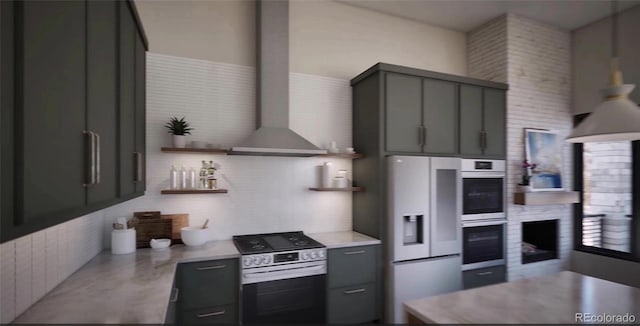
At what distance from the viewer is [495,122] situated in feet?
11.8

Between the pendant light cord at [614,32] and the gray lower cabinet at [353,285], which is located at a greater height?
the pendant light cord at [614,32]

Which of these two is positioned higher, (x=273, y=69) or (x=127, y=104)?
(x=273, y=69)

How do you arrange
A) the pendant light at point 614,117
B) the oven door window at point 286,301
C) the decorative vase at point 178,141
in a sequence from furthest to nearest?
the decorative vase at point 178,141
the oven door window at point 286,301
the pendant light at point 614,117

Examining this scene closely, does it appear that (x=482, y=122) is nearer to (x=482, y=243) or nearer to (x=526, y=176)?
(x=526, y=176)

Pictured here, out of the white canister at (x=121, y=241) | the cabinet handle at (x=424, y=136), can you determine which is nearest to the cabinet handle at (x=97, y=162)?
the white canister at (x=121, y=241)

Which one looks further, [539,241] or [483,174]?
[539,241]

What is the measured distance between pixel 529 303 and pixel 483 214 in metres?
2.00

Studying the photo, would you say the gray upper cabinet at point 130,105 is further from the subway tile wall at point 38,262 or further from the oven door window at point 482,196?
the oven door window at point 482,196

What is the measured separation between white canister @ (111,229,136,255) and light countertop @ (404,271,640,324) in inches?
85.5

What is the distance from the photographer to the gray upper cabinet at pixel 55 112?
0.83 metres

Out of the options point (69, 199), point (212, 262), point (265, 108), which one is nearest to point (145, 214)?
point (212, 262)

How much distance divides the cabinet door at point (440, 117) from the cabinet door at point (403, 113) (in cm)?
10

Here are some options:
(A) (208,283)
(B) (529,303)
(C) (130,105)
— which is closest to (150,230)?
(A) (208,283)

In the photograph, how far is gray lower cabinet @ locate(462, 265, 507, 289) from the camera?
323 cm
